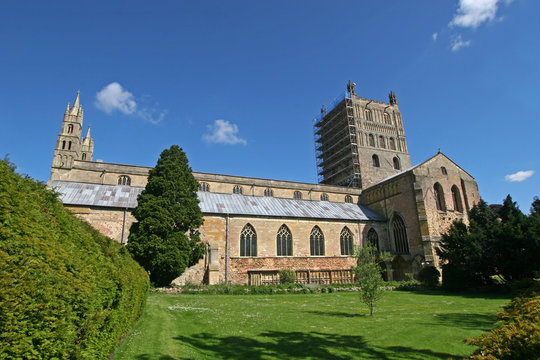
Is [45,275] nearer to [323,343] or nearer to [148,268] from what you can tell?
[323,343]

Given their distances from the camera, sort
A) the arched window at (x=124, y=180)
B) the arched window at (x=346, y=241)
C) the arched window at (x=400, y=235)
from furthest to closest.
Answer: the arched window at (x=124, y=180), the arched window at (x=400, y=235), the arched window at (x=346, y=241)

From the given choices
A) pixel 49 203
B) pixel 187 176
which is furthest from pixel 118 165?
pixel 49 203

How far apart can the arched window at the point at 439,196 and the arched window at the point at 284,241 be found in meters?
16.2

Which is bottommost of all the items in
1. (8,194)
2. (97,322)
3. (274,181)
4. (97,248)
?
(97,322)

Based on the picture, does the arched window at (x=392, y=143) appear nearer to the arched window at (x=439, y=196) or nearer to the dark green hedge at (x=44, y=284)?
the arched window at (x=439, y=196)

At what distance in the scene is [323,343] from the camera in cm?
772

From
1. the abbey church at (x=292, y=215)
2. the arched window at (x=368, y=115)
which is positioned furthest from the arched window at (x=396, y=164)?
the abbey church at (x=292, y=215)

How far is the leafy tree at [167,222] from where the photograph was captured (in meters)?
20.4

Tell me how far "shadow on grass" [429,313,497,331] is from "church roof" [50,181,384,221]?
1943cm

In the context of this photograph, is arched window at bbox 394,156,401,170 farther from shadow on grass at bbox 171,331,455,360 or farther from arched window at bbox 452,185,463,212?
shadow on grass at bbox 171,331,455,360

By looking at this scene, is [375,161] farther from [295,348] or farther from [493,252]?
[295,348]

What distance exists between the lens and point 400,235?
32.7 meters

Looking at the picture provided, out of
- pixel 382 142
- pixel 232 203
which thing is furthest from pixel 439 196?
pixel 232 203

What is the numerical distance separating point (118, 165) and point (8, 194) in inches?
1267
